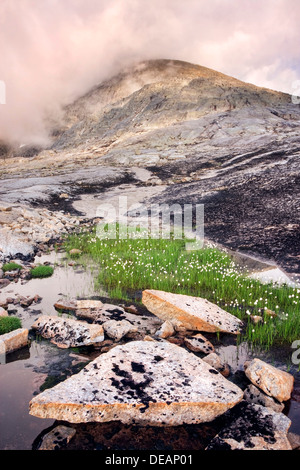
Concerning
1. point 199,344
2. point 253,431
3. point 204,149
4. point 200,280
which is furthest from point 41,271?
point 204,149

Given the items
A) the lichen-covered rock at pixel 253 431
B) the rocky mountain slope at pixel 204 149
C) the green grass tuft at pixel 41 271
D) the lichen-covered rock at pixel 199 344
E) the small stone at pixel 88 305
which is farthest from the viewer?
the rocky mountain slope at pixel 204 149

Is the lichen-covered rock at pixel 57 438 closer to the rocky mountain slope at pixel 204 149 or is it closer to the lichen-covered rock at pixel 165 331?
the lichen-covered rock at pixel 165 331

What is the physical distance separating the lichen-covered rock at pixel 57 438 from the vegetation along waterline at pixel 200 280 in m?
4.60

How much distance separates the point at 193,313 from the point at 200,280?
122 inches

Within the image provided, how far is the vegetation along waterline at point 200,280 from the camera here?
25.5 feet

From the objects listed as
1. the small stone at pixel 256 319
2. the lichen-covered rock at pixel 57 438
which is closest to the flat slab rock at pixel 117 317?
the small stone at pixel 256 319

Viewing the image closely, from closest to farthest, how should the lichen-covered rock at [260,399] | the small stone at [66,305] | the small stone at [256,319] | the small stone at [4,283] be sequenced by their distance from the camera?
the lichen-covered rock at [260,399]
the small stone at [256,319]
the small stone at [66,305]
the small stone at [4,283]

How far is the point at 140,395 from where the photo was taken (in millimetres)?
4922

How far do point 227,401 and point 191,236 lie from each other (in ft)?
40.8

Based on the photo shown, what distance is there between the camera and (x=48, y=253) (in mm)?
15203

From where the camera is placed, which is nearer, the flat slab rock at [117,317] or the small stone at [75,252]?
the flat slab rock at [117,317]

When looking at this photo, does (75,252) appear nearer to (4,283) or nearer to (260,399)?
(4,283)

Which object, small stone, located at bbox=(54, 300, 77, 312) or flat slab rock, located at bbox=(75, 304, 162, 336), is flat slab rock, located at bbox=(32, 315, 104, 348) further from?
small stone, located at bbox=(54, 300, 77, 312)
